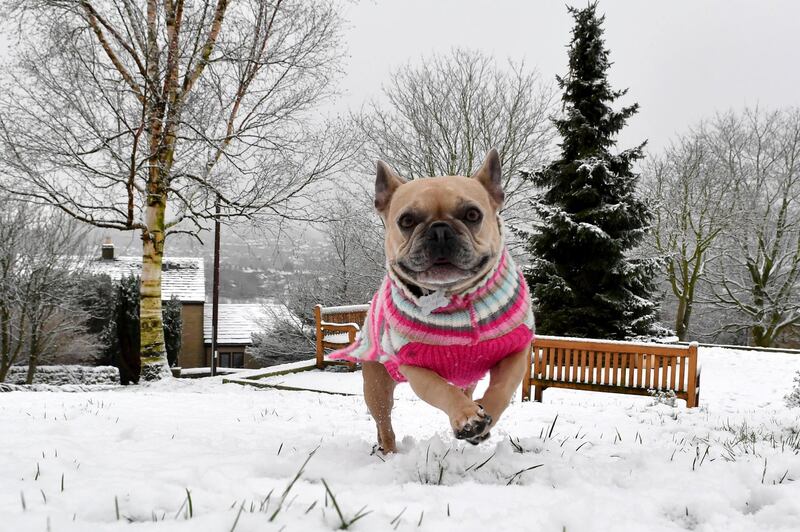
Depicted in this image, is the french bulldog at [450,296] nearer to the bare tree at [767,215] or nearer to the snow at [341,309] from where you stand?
the snow at [341,309]

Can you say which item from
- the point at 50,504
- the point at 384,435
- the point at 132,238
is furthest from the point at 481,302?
the point at 132,238

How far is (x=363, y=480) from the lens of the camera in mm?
2158

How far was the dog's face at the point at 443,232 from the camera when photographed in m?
2.40

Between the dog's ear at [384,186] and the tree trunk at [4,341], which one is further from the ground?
the dog's ear at [384,186]

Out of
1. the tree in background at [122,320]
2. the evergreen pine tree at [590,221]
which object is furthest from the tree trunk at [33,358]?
the evergreen pine tree at [590,221]

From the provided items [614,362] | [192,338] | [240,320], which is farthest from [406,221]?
[240,320]

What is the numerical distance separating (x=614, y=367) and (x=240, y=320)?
96.5 ft

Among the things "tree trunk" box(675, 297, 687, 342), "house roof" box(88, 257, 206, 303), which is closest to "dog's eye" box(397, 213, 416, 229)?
"tree trunk" box(675, 297, 687, 342)

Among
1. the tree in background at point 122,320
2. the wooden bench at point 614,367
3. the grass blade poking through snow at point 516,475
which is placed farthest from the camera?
Answer: the tree in background at point 122,320

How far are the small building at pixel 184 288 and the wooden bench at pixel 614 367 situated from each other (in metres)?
22.3

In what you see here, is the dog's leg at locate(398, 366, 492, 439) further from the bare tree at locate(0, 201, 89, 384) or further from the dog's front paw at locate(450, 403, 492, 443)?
the bare tree at locate(0, 201, 89, 384)

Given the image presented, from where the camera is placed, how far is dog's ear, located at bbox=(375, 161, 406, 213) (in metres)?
2.81

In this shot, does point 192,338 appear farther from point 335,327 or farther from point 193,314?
point 335,327

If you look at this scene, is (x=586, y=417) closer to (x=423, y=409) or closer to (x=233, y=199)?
(x=423, y=409)
